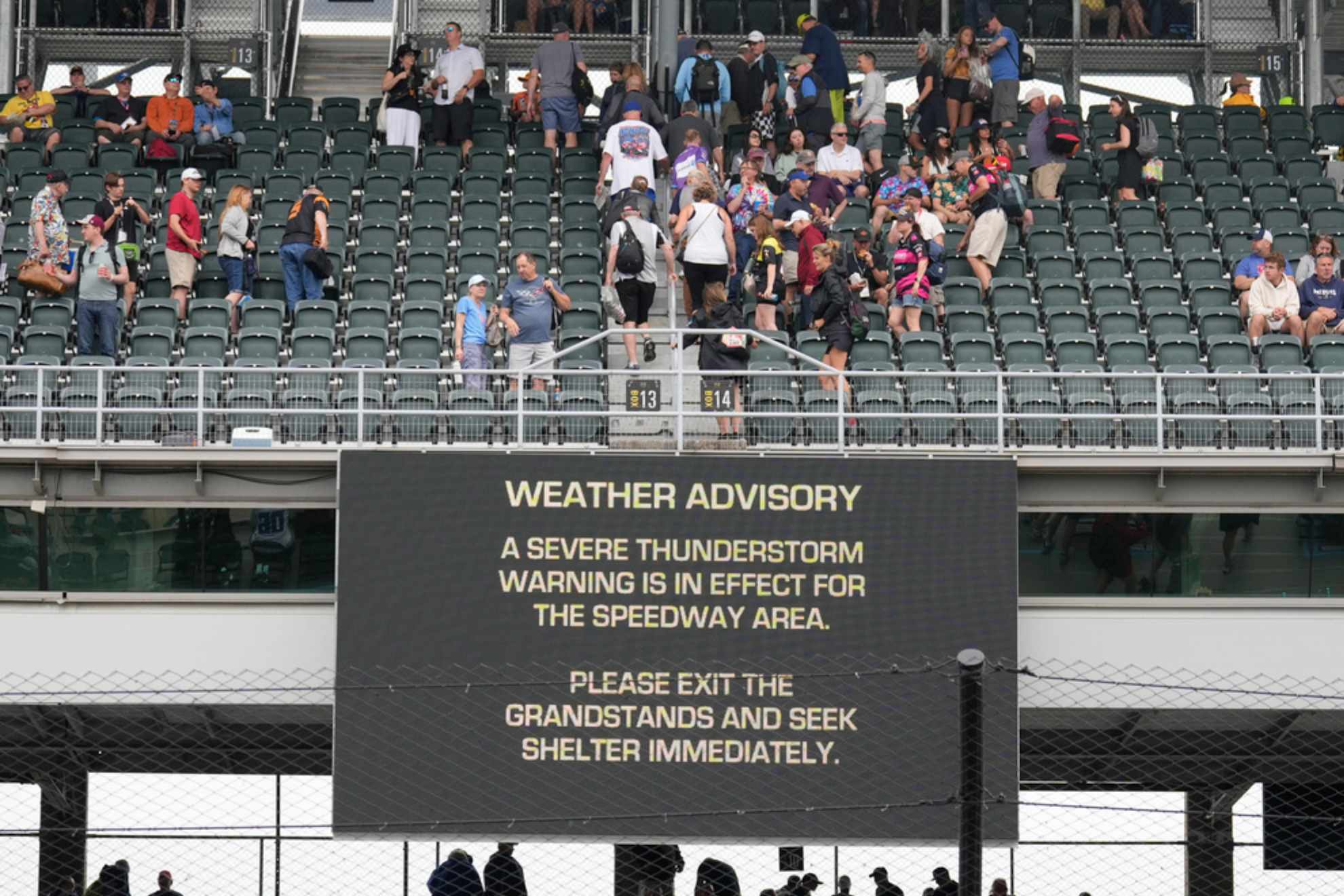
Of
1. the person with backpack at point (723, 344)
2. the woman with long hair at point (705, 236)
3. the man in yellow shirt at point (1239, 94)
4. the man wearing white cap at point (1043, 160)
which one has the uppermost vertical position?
the man in yellow shirt at point (1239, 94)

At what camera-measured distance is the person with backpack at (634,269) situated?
21516 mm

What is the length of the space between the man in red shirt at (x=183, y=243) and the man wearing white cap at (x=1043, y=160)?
891 centimetres

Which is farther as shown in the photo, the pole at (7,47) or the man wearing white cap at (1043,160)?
the pole at (7,47)

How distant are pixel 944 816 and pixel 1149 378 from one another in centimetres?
462

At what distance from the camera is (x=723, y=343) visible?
2038 cm

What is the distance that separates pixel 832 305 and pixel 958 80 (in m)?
6.59

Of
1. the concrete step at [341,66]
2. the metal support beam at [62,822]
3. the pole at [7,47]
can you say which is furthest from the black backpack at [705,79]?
the pole at [7,47]

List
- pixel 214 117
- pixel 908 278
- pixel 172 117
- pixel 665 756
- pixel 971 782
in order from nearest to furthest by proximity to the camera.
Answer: pixel 971 782 → pixel 665 756 → pixel 908 278 → pixel 172 117 → pixel 214 117

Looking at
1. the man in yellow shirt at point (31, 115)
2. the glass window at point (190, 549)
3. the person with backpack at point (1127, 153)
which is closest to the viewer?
the glass window at point (190, 549)

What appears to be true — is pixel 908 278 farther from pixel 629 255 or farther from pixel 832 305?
pixel 629 255

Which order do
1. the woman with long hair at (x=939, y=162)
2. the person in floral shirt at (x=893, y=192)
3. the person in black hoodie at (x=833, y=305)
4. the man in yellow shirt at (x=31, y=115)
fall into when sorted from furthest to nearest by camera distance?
the man in yellow shirt at (x=31, y=115)
the woman with long hair at (x=939, y=162)
the person in floral shirt at (x=893, y=192)
the person in black hoodie at (x=833, y=305)

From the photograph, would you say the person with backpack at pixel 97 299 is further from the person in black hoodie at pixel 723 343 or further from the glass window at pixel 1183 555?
the glass window at pixel 1183 555

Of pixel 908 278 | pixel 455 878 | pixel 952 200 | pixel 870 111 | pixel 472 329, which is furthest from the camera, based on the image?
pixel 870 111

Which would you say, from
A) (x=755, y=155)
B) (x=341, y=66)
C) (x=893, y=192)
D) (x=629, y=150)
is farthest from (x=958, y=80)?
(x=341, y=66)
